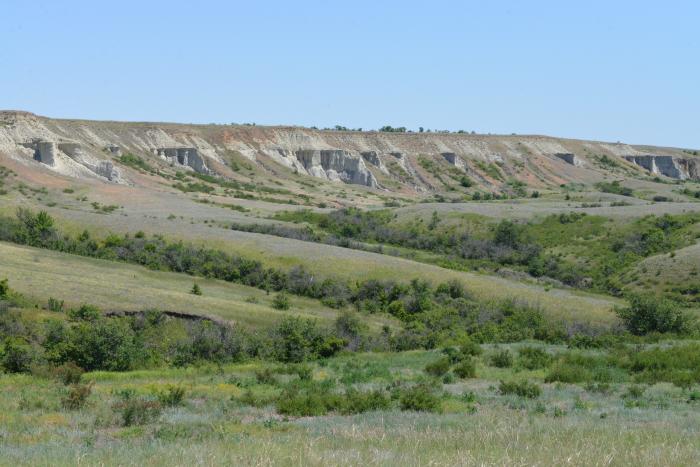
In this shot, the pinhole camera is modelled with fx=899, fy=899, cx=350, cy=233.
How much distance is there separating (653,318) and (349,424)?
1079 inches

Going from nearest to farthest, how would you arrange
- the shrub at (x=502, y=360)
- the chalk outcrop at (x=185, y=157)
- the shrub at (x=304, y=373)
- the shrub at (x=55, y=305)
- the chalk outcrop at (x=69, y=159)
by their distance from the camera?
the shrub at (x=304, y=373) < the shrub at (x=502, y=360) < the shrub at (x=55, y=305) < the chalk outcrop at (x=69, y=159) < the chalk outcrop at (x=185, y=157)

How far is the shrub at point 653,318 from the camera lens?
126 feet

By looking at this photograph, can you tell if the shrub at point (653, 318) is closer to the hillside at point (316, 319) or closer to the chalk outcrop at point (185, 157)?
the hillside at point (316, 319)

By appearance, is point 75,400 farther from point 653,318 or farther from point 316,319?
point 653,318

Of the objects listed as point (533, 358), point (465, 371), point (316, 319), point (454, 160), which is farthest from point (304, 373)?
point (454, 160)

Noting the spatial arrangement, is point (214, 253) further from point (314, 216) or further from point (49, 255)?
point (314, 216)

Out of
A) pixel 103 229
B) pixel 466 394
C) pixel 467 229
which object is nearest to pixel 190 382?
pixel 466 394

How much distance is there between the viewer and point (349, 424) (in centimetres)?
1435

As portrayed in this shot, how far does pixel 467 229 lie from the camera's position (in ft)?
251

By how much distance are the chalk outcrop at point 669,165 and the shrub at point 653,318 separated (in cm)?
14441

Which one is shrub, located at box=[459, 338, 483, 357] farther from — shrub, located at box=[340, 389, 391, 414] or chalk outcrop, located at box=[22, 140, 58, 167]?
chalk outcrop, located at box=[22, 140, 58, 167]

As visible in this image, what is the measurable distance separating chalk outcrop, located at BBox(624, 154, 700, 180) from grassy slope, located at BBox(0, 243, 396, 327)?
483 ft

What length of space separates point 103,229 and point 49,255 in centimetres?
970

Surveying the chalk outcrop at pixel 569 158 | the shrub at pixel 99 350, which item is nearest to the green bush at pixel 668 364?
the shrub at pixel 99 350
